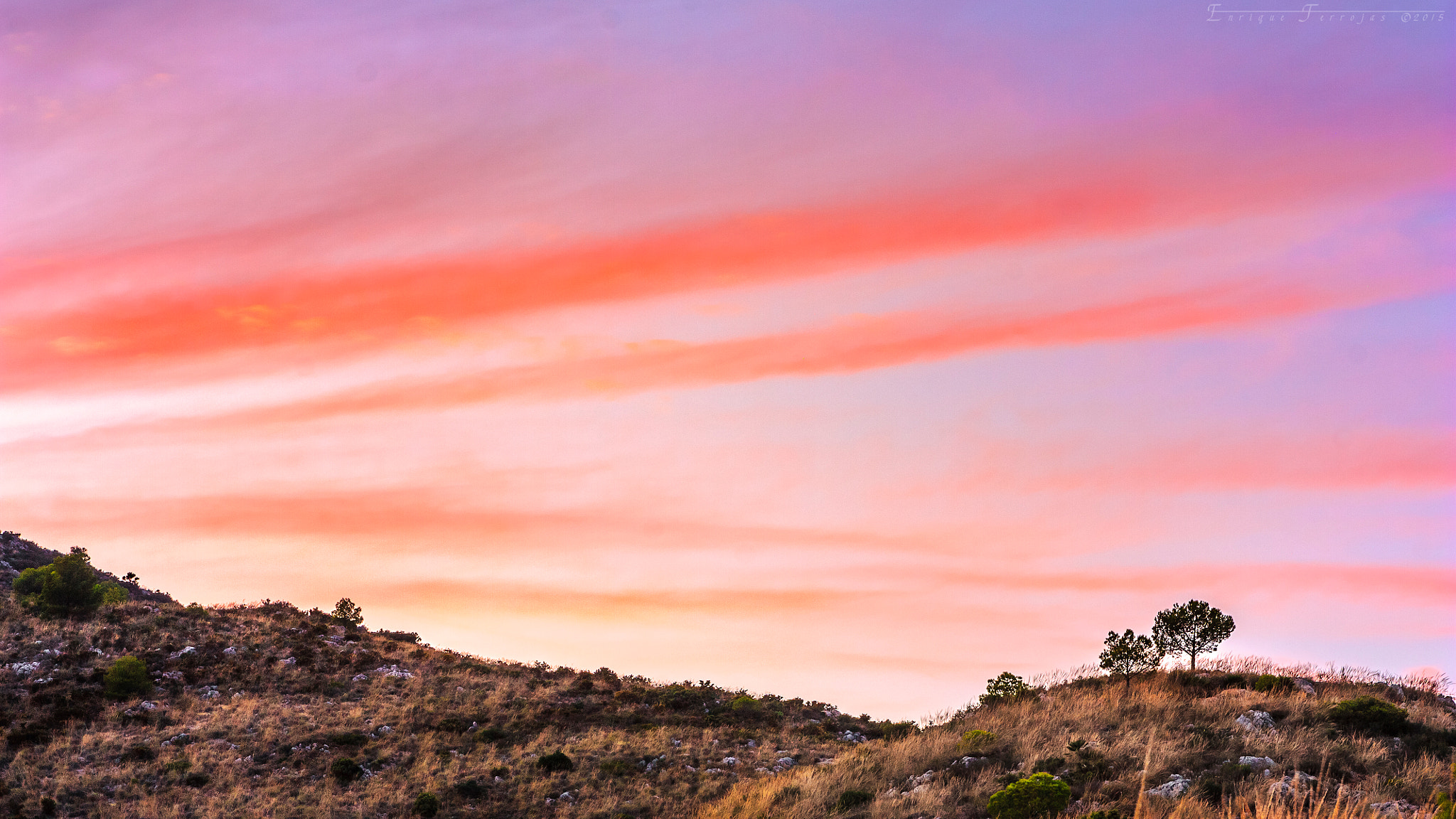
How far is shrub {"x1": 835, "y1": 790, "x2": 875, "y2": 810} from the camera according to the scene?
70.7 ft

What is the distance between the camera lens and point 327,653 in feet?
138

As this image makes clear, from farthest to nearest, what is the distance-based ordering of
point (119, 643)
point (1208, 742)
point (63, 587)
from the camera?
point (63, 587) → point (119, 643) → point (1208, 742)

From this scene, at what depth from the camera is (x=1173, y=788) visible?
59.5 feet

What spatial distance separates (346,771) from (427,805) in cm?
420

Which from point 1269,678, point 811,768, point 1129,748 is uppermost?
point 1269,678

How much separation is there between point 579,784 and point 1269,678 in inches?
886

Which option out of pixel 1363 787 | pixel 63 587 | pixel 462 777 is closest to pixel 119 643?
pixel 63 587

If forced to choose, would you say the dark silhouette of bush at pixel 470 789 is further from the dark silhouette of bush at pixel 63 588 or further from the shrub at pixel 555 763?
the dark silhouette of bush at pixel 63 588

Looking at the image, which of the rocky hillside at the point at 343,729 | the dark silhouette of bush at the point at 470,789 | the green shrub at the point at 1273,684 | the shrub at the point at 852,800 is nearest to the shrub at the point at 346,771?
the rocky hillside at the point at 343,729

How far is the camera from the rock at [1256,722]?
22453 millimetres

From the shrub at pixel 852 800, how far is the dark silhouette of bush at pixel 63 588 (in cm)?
4255

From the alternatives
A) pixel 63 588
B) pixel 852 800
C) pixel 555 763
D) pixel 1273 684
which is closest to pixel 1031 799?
pixel 852 800

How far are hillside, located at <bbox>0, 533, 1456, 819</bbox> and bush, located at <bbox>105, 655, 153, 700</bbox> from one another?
0.22 m

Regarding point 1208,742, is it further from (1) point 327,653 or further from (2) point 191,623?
(2) point 191,623
